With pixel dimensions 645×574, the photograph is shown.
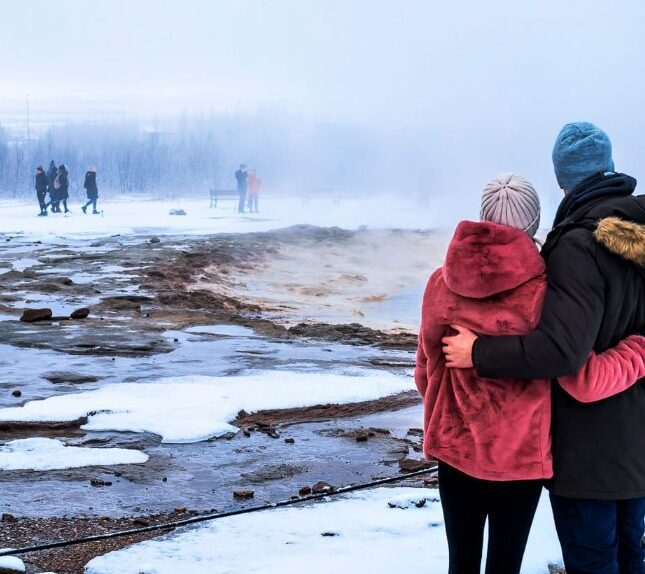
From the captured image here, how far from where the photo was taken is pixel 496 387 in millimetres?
2549

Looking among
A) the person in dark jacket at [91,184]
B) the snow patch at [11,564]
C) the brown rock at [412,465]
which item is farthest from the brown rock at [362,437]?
the person in dark jacket at [91,184]

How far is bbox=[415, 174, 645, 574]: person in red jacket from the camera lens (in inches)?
97.7

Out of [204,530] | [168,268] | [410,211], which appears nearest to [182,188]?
[410,211]

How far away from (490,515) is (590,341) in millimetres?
560

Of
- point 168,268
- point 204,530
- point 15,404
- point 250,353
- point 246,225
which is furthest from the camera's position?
point 246,225

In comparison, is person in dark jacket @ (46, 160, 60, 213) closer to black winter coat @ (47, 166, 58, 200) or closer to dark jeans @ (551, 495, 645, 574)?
black winter coat @ (47, 166, 58, 200)

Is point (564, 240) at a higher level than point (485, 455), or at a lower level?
higher

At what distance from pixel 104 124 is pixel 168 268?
63349 mm

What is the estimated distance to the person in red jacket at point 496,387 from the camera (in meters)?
2.48

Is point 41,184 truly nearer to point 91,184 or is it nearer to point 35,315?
point 91,184

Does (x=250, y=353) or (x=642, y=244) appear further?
(x=250, y=353)

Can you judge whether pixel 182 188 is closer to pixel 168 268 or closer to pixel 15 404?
pixel 168 268

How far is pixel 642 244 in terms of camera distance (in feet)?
8.02

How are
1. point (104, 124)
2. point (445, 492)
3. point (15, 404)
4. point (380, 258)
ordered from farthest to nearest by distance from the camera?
1. point (104, 124)
2. point (380, 258)
3. point (15, 404)
4. point (445, 492)
